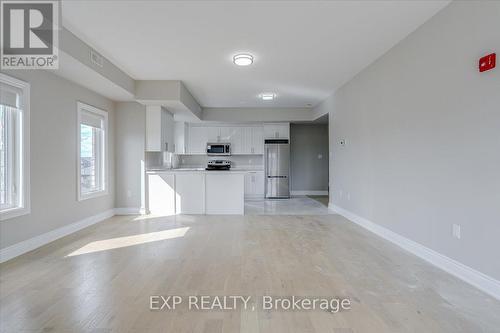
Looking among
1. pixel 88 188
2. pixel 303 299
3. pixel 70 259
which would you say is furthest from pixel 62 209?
pixel 303 299

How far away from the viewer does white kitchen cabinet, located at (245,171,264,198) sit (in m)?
8.38

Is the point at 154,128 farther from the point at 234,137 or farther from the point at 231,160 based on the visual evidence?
the point at 231,160

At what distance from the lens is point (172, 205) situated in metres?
5.77

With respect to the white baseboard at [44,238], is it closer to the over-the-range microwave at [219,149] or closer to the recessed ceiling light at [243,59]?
the recessed ceiling light at [243,59]

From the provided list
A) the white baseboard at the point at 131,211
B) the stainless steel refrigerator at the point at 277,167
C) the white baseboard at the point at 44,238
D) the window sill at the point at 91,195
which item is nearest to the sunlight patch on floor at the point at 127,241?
the white baseboard at the point at 44,238

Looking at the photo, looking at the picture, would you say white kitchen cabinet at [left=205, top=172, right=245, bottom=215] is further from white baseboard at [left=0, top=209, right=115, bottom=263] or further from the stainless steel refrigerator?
the stainless steel refrigerator

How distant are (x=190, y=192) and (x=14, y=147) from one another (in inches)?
120

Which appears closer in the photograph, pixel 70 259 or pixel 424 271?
pixel 424 271

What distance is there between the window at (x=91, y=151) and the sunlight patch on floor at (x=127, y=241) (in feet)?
4.05

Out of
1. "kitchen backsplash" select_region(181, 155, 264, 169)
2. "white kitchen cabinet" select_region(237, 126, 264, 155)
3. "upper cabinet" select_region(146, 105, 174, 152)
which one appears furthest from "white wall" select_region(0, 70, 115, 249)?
"white kitchen cabinet" select_region(237, 126, 264, 155)

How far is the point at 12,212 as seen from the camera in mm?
3137

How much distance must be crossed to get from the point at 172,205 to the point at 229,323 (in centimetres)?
420

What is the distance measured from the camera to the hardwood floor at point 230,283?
186cm

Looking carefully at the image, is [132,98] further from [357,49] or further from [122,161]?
[357,49]
